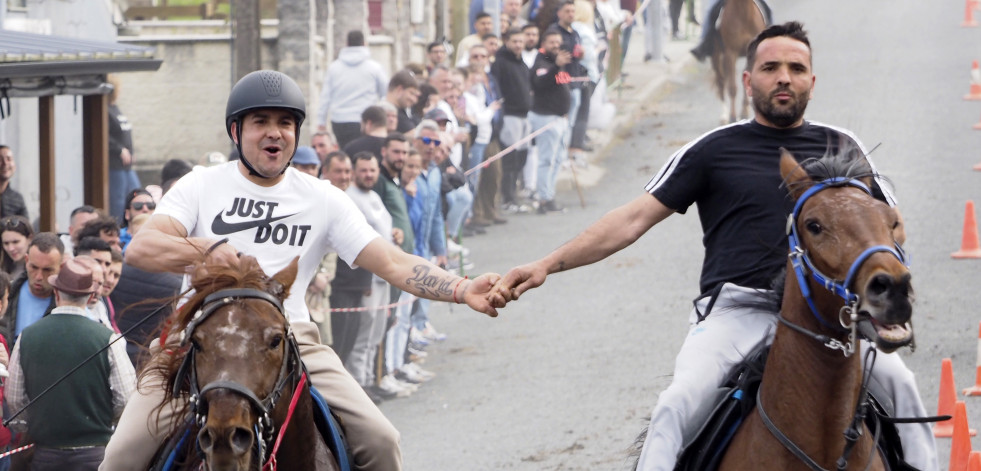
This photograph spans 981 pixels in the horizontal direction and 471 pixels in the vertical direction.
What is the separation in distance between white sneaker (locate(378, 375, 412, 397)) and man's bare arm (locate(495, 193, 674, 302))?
699 cm

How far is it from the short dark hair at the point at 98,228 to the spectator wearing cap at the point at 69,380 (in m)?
1.90

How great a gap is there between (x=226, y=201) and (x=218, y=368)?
1.30 m

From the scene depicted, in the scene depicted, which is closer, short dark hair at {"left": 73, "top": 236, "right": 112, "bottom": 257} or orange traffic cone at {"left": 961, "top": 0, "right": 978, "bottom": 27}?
short dark hair at {"left": 73, "top": 236, "right": 112, "bottom": 257}

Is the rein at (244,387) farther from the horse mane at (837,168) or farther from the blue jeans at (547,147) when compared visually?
the blue jeans at (547,147)

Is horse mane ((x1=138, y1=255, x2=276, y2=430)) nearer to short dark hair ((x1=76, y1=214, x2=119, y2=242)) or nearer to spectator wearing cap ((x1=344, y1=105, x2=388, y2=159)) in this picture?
short dark hair ((x1=76, y1=214, x2=119, y2=242))

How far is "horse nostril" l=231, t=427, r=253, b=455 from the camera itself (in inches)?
185

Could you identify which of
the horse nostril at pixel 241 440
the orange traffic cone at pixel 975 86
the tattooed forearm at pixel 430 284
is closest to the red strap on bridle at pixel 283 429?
the horse nostril at pixel 241 440

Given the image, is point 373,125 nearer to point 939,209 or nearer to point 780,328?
point 939,209

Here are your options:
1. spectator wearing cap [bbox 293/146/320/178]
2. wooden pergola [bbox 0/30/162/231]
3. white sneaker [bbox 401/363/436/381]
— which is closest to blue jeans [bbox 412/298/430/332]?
white sneaker [bbox 401/363/436/381]

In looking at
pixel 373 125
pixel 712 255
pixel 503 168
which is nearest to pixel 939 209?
pixel 503 168

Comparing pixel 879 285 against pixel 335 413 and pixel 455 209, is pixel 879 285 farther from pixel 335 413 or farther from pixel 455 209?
pixel 455 209

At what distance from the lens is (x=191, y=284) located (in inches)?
209

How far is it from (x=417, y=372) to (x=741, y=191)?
8.09 metres

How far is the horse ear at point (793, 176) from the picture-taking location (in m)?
5.50
